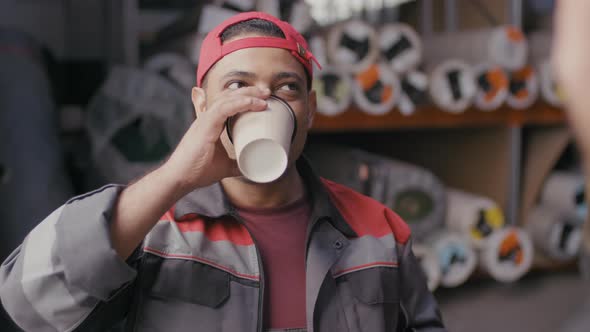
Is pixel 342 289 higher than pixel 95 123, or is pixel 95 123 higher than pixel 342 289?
pixel 95 123

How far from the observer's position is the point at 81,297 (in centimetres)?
72

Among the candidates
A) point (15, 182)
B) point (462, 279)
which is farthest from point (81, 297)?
point (462, 279)

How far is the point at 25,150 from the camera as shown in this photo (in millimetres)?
1695

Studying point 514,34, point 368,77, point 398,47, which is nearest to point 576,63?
point 368,77

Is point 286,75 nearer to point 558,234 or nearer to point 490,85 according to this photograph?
point 490,85

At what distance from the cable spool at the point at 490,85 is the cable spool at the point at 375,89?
34 centimetres

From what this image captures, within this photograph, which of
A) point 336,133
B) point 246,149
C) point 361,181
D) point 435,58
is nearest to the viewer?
point 246,149

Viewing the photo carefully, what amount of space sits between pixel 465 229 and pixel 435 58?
28.3 inches

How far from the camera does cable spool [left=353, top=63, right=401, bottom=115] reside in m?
1.96

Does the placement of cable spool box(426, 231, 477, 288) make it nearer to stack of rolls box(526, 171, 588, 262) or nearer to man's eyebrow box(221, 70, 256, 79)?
stack of rolls box(526, 171, 588, 262)

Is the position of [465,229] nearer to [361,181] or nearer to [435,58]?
[361,181]

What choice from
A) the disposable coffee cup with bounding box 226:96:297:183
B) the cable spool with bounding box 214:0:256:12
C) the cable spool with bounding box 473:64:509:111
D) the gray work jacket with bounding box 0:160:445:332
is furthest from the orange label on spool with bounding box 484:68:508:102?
the disposable coffee cup with bounding box 226:96:297:183

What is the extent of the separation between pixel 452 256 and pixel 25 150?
1.45 m

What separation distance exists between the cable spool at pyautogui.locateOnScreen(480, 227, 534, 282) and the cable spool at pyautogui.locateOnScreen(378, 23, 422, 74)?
0.71 m
